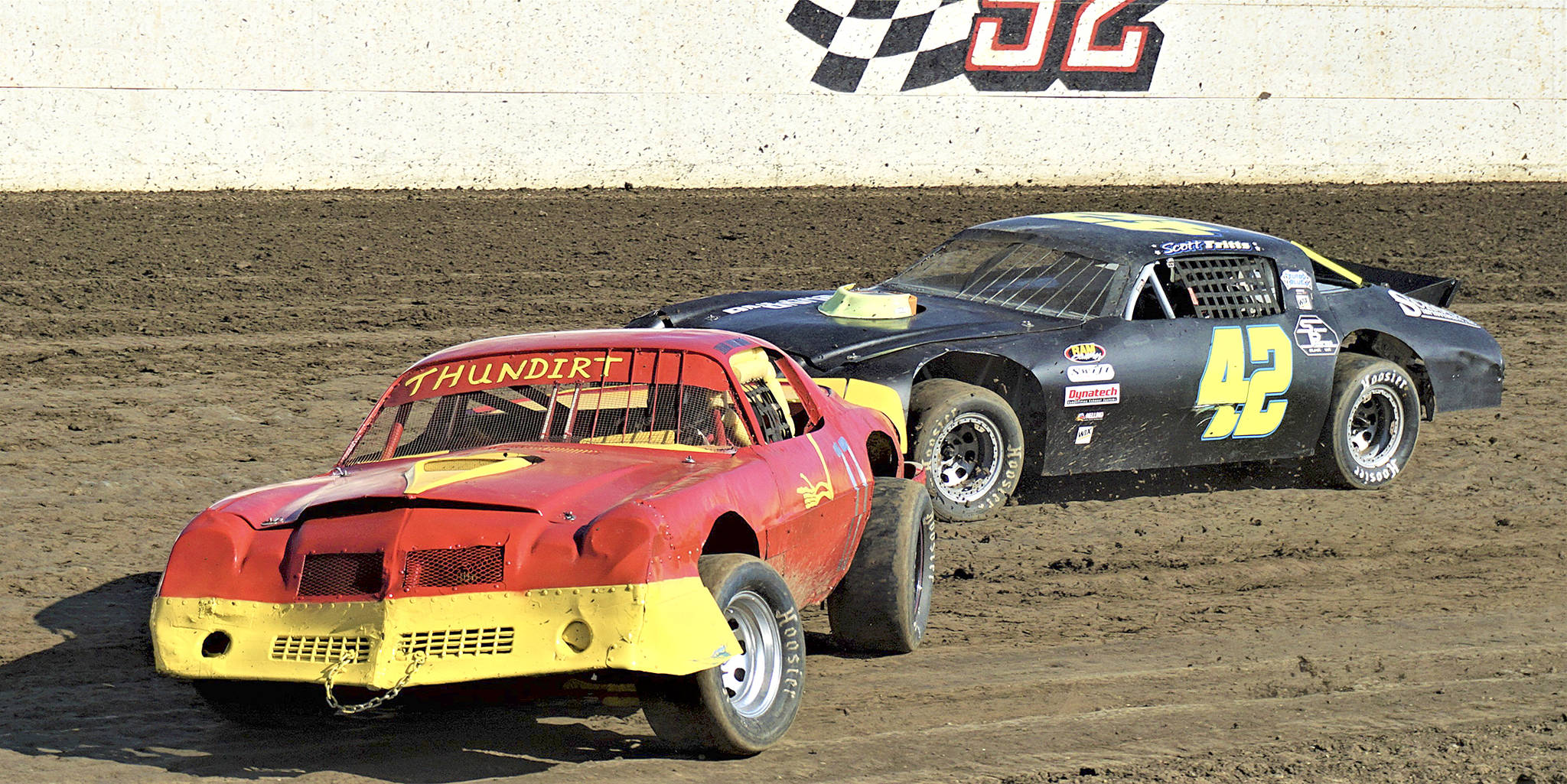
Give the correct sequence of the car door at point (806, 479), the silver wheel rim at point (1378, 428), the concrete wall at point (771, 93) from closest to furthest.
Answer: the car door at point (806, 479), the silver wheel rim at point (1378, 428), the concrete wall at point (771, 93)

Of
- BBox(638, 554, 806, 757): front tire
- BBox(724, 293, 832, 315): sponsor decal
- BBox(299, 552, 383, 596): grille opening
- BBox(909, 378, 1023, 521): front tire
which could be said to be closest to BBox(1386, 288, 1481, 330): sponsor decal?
BBox(909, 378, 1023, 521): front tire

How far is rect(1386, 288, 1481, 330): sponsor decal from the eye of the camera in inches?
358

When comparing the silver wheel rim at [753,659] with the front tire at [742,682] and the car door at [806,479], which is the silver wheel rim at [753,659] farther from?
the car door at [806,479]

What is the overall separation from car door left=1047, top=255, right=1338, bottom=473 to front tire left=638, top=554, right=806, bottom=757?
3491 millimetres

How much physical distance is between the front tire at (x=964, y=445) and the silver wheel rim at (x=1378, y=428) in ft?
7.18

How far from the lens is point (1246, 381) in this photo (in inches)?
325

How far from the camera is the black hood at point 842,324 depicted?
24.9ft

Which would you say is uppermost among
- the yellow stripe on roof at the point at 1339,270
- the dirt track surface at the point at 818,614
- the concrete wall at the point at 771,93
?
the concrete wall at the point at 771,93

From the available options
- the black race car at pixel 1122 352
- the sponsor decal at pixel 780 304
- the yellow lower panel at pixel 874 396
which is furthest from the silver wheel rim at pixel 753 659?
the sponsor decal at pixel 780 304

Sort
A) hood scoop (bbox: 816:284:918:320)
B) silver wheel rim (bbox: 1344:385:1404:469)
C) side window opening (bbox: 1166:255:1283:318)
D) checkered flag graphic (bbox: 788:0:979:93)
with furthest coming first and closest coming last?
checkered flag graphic (bbox: 788:0:979:93)
silver wheel rim (bbox: 1344:385:1404:469)
side window opening (bbox: 1166:255:1283:318)
hood scoop (bbox: 816:284:918:320)

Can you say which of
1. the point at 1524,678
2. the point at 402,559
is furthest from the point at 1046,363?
the point at 402,559

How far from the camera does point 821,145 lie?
1844 cm

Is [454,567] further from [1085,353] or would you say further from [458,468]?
[1085,353]

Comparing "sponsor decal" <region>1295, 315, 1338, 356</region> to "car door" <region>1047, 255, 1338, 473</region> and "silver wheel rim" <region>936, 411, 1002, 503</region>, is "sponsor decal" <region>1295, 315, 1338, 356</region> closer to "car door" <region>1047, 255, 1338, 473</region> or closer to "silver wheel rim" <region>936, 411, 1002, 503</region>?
"car door" <region>1047, 255, 1338, 473</region>
